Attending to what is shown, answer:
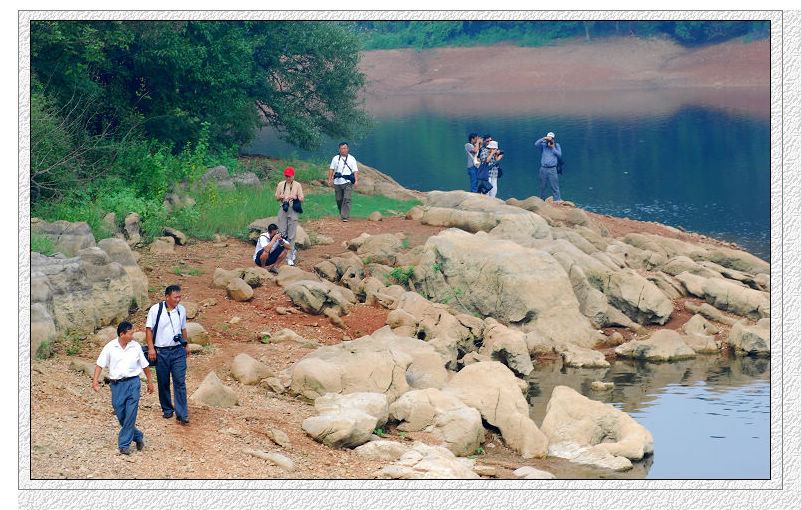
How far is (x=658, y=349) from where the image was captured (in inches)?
803

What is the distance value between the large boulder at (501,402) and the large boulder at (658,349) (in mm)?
5023

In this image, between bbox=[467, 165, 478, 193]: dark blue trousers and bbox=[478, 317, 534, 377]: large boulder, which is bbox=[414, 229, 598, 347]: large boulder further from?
bbox=[467, 165, 478, 193]: dark blue trousers

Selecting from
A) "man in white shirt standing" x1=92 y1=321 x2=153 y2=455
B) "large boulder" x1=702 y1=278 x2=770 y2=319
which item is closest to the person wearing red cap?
"man in white shirt standing" x1=92 y1=321 x2=153 y2=455

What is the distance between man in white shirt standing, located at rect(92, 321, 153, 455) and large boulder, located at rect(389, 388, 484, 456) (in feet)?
14.4

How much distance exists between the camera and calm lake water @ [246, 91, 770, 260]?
130ft

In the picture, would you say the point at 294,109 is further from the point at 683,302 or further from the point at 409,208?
the point at 683,302

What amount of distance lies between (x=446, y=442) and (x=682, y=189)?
3180cm

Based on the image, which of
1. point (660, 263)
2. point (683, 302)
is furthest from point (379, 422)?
point (660, 263)

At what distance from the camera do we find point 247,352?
54.6 feet

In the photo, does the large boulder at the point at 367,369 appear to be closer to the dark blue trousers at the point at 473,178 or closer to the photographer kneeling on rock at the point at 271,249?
the photographer kneeling on rock at the point at 271,249

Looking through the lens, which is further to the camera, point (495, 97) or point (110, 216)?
point (495, 97)

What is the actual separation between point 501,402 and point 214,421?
178 inches

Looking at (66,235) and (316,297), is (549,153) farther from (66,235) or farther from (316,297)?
(66,235)

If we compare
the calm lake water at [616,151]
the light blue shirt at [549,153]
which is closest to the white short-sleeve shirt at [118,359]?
the light blue shirt at [549,153]
